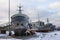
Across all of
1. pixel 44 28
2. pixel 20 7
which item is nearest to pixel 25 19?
pixel 20 7

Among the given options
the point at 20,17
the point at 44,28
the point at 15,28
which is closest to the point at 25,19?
the point at 20,17

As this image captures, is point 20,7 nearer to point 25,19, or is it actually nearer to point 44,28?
point 25,19

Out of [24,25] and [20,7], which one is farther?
[20,7]

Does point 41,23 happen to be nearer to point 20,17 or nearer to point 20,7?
point 20,7

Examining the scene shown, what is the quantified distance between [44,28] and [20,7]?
1664 inches

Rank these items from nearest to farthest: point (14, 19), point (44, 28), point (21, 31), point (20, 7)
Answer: point (21, 31)
point (14, 19)
point (20, 7)
point (44, 28)

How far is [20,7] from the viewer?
5719cm

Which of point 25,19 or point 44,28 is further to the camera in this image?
point 44,28

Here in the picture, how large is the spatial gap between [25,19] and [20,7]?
12007 millimetres

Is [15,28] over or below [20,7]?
below

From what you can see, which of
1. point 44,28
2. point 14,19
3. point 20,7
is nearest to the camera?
point 14,19

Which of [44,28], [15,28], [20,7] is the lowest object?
[44,28]

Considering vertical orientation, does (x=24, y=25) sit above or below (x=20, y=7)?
below

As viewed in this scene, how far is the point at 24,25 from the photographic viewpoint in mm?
44812
